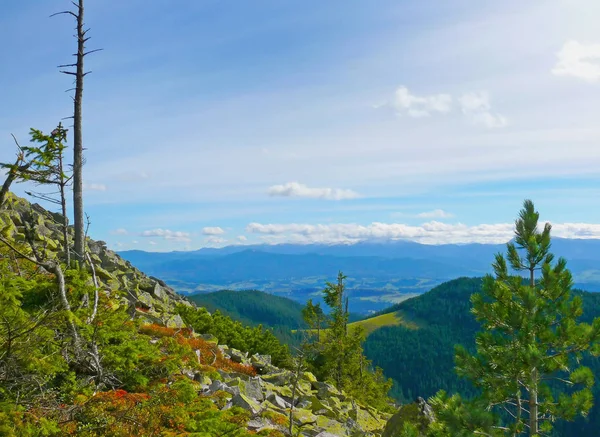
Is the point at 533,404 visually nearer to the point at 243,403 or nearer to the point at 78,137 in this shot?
the point at 243,403

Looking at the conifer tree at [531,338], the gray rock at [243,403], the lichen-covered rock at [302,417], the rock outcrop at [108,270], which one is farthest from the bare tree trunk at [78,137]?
the conifer tree at [531,338]

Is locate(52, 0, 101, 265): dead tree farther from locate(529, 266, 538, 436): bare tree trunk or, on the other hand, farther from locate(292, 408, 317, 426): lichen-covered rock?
locate(529, 266, 538, 436): bare tree trunk

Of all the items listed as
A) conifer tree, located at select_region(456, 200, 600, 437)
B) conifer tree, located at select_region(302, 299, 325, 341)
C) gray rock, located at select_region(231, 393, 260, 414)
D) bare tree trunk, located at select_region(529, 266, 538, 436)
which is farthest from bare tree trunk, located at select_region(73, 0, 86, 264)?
conifer tree, located at select_region(302, 299, 325, 341)

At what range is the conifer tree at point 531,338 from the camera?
1474 cm

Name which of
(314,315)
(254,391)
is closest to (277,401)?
(254,391)

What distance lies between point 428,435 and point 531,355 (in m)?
4.45

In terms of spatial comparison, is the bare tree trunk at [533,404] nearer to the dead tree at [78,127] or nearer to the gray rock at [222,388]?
the gray rock at [222,388]

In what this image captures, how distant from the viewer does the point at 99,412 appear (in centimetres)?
1120

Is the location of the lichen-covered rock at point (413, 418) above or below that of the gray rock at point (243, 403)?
below

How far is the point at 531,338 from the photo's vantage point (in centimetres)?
1502

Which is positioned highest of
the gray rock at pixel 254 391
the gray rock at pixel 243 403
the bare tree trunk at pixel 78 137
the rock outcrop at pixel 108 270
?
the bare tree trunk at pixel 78 137

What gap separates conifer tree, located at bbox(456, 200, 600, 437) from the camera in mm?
14742

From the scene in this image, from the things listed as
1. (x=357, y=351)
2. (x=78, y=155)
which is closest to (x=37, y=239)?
(x=78, y=155)

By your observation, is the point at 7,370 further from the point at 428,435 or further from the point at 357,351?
the point at 357,351
